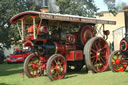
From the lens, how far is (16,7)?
971 inches

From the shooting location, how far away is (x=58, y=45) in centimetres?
852

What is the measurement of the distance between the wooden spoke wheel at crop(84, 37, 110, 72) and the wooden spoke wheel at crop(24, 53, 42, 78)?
1.88 metres

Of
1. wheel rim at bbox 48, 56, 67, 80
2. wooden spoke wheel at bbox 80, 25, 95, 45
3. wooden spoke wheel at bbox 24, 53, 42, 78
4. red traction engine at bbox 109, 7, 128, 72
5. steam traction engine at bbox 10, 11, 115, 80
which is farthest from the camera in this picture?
wooden spoke wheel at bbox 80, 25, 95, 45

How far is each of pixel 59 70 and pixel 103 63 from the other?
238cm

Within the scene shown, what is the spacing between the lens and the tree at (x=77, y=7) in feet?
76.7

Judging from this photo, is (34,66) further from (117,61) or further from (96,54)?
(117,61)

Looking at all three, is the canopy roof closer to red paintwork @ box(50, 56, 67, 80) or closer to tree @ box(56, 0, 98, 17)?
red paintwork @ box(50, 56, 67, 80)

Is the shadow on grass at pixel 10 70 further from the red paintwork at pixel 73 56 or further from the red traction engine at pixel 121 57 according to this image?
the red traction engine at pixel 121 57

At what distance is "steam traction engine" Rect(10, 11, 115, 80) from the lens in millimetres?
7812

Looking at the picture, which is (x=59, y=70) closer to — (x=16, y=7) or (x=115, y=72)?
(x=115, y=72)

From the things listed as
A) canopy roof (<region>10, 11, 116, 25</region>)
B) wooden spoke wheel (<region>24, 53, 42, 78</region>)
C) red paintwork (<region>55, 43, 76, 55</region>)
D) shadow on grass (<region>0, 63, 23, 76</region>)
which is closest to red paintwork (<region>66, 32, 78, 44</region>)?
red paintwork (<region>55, 43, 76, 55</region>)

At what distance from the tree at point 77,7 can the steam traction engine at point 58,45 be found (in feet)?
45.1

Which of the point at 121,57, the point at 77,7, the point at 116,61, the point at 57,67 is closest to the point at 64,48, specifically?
the point at 57,67

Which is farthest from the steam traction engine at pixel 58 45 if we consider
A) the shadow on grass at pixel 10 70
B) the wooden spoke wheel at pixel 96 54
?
the shadow on grass at pixel 10 70
